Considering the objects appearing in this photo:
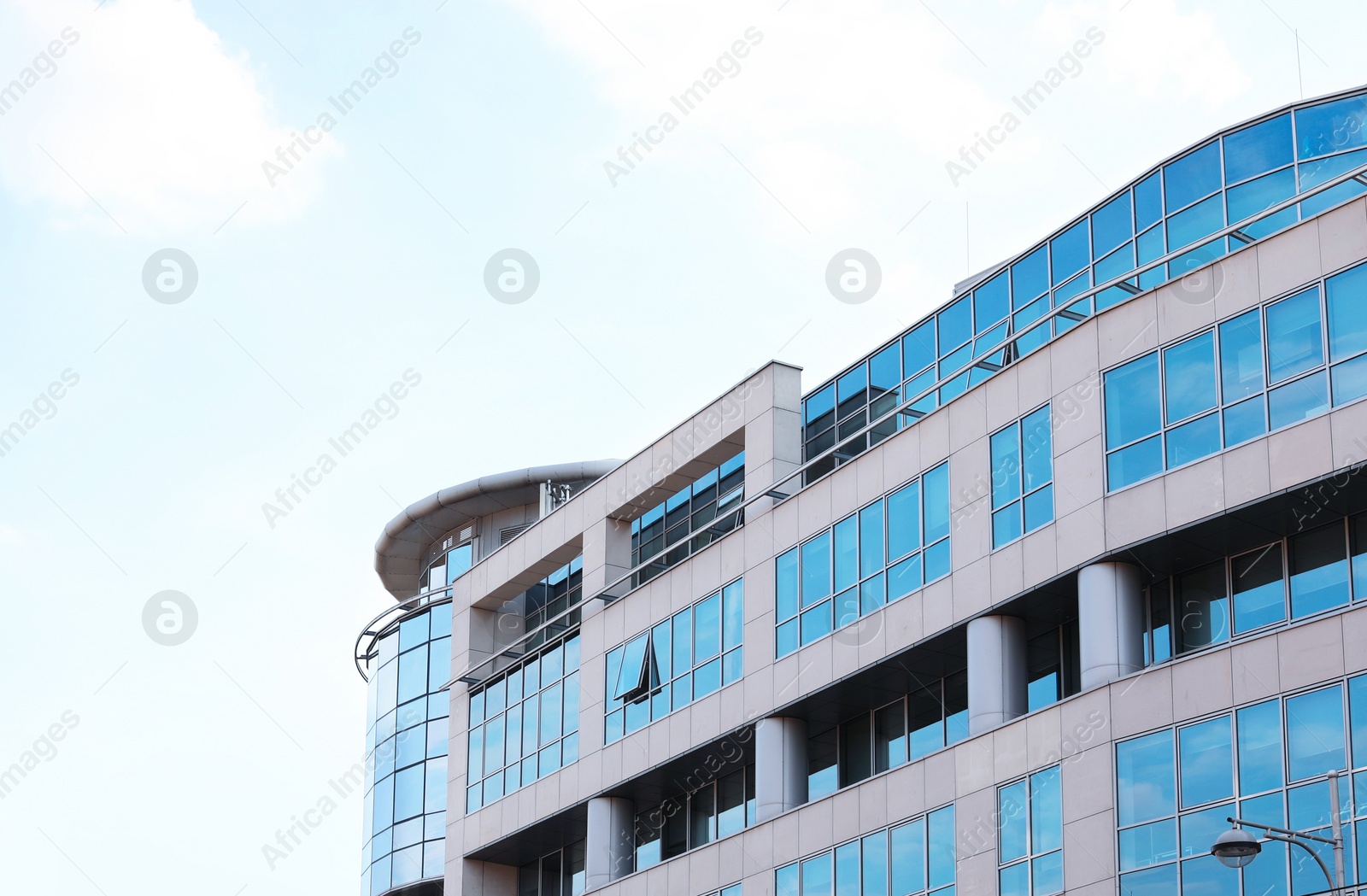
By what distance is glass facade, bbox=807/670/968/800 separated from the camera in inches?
→ 1516

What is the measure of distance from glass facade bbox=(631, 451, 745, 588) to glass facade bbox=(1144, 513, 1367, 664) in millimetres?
12990

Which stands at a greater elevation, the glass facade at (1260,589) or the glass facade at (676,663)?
the glass facade at (676,663)

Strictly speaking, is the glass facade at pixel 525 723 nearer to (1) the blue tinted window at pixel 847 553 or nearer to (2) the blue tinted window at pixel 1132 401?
(1) the blue tinted window at pixel 847 553

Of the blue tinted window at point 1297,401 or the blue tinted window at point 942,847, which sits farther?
the blue tinted window at point 942,847

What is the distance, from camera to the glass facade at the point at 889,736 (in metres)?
38.5

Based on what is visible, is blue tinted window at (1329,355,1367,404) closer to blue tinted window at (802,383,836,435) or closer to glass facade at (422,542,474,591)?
blue tinted window at (802,383,836,435)

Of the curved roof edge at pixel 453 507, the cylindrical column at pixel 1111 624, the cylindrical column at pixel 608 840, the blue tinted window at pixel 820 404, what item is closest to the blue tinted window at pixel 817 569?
the blue tinted window at pixel 820 404

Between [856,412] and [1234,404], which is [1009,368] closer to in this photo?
[1234,404]

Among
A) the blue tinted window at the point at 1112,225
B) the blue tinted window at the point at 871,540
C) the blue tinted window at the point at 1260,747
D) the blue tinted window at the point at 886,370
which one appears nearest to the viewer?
the blue tinted window at the point at 1260,747

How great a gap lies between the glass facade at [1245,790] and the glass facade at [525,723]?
19215 mm

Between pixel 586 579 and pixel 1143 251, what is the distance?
1593 cm

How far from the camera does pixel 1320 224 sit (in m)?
31.0

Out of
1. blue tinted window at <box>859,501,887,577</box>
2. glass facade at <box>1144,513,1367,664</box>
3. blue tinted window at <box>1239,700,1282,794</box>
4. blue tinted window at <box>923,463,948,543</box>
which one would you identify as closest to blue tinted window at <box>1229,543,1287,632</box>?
glass facade at <box>1144,513,1367,664</box>

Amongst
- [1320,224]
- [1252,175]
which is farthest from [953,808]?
[1252,175]
